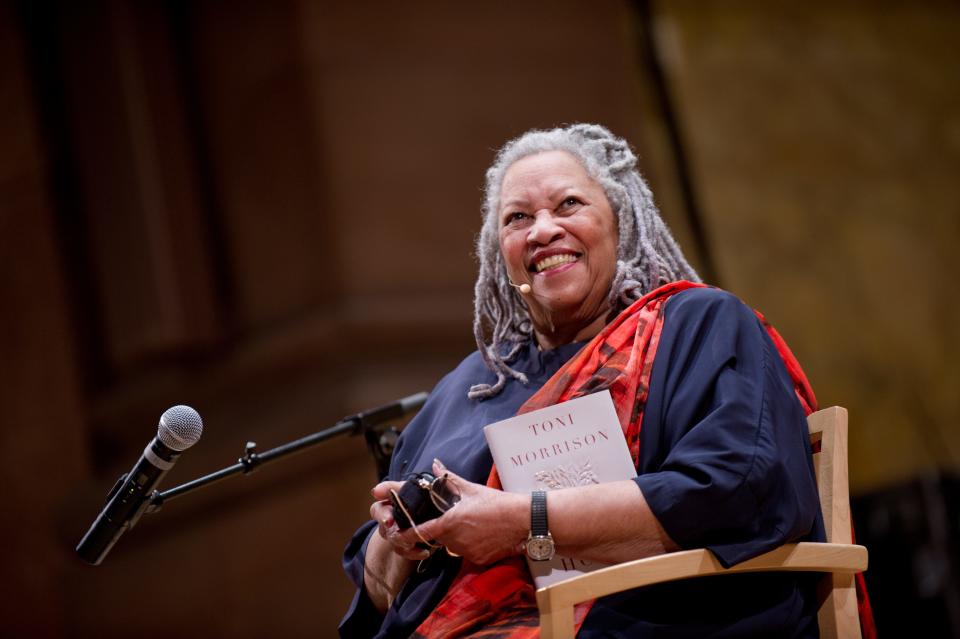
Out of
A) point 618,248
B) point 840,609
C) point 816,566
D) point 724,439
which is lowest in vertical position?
point 840,609

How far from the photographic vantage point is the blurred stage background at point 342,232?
424 centimetres

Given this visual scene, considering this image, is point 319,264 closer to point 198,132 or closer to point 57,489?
point 198,132

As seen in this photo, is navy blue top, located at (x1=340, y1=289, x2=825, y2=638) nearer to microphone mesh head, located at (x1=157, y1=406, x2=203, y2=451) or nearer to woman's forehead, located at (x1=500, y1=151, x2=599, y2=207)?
woman's forehead, located at (x1=500, y1=151, x2=599, y2=207)

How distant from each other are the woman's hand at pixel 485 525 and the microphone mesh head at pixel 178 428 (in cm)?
47

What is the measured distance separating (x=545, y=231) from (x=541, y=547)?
71 cm

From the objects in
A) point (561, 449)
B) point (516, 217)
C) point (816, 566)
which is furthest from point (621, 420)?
point (516, 217)

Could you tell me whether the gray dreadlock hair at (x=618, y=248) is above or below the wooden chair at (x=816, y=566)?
above

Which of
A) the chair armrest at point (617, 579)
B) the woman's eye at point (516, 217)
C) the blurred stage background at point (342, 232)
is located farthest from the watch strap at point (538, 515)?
the blurred stage background at point (342, 232)

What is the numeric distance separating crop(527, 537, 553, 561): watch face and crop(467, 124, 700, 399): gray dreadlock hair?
1.67 ft

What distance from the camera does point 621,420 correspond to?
5.96 ft

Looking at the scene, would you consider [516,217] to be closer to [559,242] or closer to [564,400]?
[559,242]

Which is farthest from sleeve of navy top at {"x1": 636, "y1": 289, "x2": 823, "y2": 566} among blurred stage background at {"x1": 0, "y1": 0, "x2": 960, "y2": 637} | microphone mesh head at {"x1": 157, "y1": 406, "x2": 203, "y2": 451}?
blurred stage background at {"x1": 0, "y1": 0, "x2": 960, "y2": 637}

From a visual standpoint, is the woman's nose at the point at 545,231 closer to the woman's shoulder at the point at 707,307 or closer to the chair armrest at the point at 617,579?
the woman's shoulder at the point at 707,307

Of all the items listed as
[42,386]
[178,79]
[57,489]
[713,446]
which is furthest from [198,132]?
[713,446]
